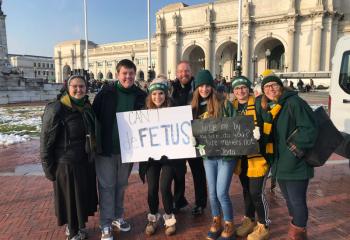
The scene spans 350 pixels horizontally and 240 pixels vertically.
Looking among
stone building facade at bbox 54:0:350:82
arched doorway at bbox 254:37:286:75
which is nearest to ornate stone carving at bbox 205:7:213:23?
stone building facade at bbox 54:0:350:82

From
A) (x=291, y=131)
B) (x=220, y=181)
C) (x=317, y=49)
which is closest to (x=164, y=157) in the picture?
(x=220, y=181)

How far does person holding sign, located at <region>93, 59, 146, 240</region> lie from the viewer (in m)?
4.31

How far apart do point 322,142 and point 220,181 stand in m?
1.32

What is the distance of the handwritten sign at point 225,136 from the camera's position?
3.98 m

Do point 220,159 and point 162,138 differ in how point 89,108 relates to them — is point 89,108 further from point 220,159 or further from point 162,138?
point 220,159

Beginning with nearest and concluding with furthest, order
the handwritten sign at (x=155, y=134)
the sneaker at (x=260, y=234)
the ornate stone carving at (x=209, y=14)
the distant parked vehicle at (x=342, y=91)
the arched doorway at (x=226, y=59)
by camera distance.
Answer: the sneaker at (x=260, y=234) < the handwritten sign at (x=155, y=134) < the distant parked vehicle at (x=342, y=91) < the ornate stone carving at (x=209, y=14) < the arched doorway at (x=226, y=59)

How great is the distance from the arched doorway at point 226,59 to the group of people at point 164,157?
215 ft

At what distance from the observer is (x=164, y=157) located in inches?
176

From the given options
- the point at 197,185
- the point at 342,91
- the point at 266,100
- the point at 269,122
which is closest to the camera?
the point at 269,122

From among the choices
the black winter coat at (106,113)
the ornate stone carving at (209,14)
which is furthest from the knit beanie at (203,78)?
the ornate stone carving at (209,14)

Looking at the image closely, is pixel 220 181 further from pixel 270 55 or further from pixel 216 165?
pixel 270 55

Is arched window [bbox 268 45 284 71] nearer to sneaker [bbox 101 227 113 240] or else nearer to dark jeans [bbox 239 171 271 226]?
dark jeans [bbox 239 171 271 226]

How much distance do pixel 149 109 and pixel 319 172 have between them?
518 cm

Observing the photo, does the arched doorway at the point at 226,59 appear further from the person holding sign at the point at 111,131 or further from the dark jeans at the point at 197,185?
the person holding sign at the point at 111,131
